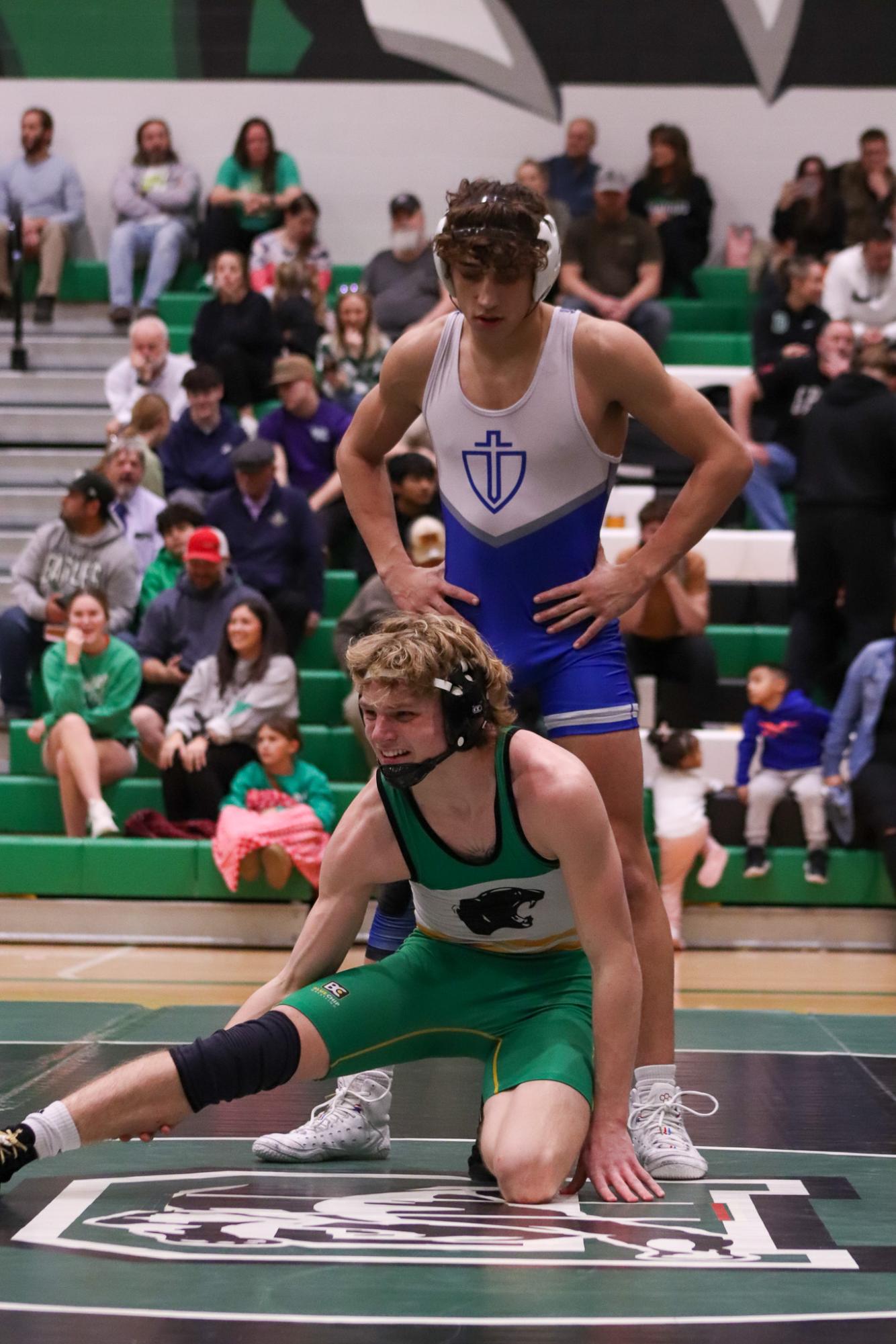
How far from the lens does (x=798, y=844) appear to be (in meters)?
6.85

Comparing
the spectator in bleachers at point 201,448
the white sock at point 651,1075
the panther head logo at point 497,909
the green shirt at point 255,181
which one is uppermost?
the green shirt at point 255,181

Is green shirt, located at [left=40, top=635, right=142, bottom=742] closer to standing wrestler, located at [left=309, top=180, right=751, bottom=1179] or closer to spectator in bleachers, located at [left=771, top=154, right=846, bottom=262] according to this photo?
standing wrestler, located at [left=309, top=180, right=751, bottom=1179]

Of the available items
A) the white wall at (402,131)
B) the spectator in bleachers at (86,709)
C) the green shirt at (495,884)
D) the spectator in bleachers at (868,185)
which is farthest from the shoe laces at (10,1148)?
the white wall at (402,131)

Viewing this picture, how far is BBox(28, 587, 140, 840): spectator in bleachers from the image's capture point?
6.94 m

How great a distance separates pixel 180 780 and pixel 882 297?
4788mm

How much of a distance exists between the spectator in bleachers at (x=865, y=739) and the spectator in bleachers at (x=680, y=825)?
0.51m

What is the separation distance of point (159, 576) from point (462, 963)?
15.6ft

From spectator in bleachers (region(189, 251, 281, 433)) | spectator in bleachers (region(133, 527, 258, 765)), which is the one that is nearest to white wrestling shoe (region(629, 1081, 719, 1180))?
spectator in bleachers (region(133, 527, 258, 765))

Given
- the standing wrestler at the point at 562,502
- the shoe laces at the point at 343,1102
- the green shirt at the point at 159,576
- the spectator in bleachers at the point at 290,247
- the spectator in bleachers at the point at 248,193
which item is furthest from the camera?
the spectator in bleachers at the point at 248,193

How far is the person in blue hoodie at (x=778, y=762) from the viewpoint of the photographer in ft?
22.0

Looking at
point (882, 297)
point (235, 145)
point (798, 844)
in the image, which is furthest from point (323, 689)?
point (235, 145)

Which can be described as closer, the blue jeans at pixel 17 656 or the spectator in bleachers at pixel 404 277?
the blue jeans at pixel 17 656

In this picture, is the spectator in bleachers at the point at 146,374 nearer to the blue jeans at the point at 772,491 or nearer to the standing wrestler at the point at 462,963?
the blue jeans at the point at 772,491

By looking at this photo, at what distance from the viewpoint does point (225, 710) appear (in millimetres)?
6930
